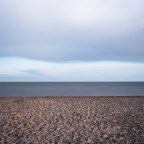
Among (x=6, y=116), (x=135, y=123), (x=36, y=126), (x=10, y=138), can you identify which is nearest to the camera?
(x=10, y=138)

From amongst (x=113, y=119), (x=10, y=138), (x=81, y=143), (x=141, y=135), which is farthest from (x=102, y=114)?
(x=10, y=138)

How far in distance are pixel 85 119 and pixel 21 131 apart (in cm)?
553

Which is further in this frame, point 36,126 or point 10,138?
point 36,126

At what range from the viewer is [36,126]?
15.2 metres

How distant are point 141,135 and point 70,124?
16.5 feet

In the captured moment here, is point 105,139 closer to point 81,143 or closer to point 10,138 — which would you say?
point 81,143

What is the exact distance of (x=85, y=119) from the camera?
1739 cm

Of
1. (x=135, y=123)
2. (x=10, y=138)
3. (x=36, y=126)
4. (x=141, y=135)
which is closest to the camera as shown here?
(x=10, y=138)

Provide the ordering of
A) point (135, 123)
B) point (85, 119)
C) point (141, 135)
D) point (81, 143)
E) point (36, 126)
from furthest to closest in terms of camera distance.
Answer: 1. point (85, 119)
2. point (135, 123)
3. point (36, 126)
4. point (141, 135)
5. point (81, 143)

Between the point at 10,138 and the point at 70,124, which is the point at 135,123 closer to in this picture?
the point at 70,124

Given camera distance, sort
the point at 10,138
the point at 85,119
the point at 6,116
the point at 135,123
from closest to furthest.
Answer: the point at 10,138
the point at 135,123
the point at 85,119
the point at 6,116

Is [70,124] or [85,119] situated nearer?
[70,124]

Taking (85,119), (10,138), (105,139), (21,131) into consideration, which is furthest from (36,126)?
(105,139)

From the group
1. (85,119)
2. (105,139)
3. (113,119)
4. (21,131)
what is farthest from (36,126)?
(113,119)
